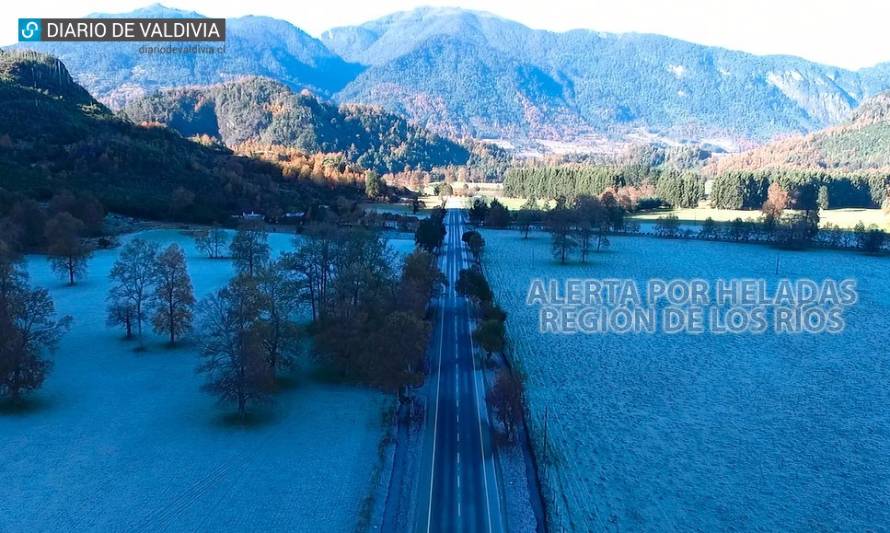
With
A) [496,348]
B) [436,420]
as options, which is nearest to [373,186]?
[496,348]

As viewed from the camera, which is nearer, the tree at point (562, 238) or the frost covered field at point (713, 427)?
the frost covered field at point (713, 427)

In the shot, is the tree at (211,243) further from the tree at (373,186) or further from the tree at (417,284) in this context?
the tree at (373,186)

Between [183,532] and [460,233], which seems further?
[460,233]

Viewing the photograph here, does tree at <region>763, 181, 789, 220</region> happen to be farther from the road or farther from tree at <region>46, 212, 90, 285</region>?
tree at <region>46, 212, 90, 285</region>

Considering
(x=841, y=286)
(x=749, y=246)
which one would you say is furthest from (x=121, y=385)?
(x=749, y=246)

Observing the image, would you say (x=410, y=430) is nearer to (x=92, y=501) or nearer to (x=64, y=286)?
(x=92, y=501)

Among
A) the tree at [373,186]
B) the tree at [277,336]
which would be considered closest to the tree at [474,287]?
the tree at [277,336]

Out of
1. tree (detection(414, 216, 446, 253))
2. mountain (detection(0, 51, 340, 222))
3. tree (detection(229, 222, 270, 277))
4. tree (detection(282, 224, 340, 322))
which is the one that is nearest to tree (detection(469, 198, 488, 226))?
mountain (detection(0, 51, 340, 222))
